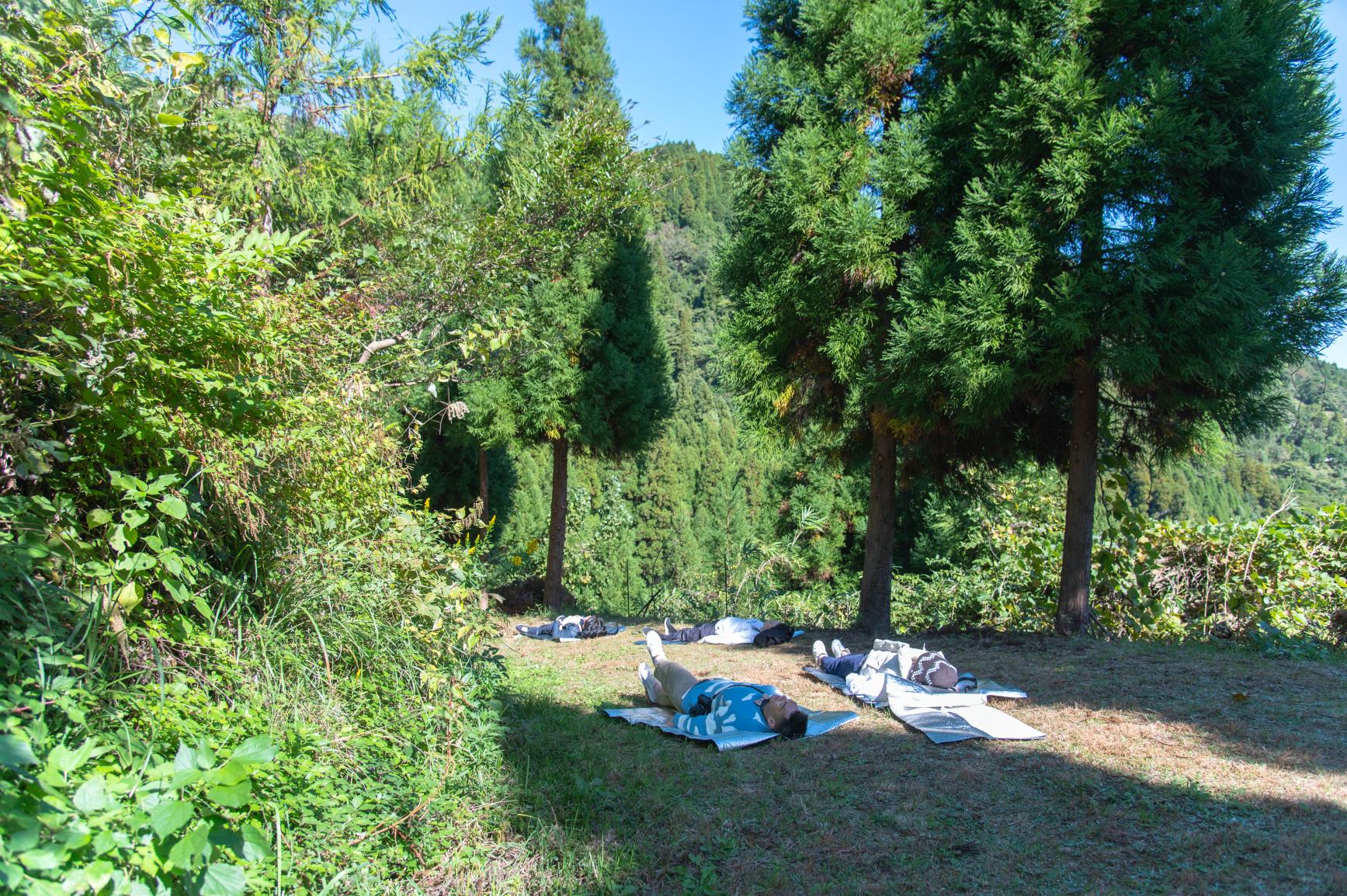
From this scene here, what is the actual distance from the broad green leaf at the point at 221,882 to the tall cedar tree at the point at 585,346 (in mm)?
8128

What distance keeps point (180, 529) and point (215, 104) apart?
109 inches

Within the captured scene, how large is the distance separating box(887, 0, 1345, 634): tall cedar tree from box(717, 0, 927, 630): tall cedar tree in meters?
0.52

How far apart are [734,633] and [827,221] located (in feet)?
13.5

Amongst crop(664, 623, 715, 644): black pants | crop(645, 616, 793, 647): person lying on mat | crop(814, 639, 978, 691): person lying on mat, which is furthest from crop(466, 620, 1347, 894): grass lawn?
crop(664, 623, 715, 644): black pants

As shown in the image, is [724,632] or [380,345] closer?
[380,345]

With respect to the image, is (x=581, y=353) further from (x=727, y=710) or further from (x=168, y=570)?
(x=168, y=570)

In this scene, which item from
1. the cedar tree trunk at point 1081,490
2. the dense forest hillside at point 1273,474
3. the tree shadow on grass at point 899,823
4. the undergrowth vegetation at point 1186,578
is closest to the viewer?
the tree shadow on grass at point 899,823

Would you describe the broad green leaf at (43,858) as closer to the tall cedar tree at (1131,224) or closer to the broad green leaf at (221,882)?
the broad green leaf at (221,882)

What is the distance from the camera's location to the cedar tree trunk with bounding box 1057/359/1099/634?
239 inches

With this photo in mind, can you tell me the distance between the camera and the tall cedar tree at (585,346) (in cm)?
1009

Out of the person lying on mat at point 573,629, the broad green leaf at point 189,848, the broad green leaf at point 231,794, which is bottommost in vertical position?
the person lying on mat at point 573,629

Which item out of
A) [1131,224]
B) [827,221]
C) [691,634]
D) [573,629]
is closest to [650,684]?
[691,634]

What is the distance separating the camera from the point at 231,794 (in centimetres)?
163

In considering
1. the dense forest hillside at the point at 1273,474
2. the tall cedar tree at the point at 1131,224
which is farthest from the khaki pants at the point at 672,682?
the dense forest hillside at the point at 1273,474
